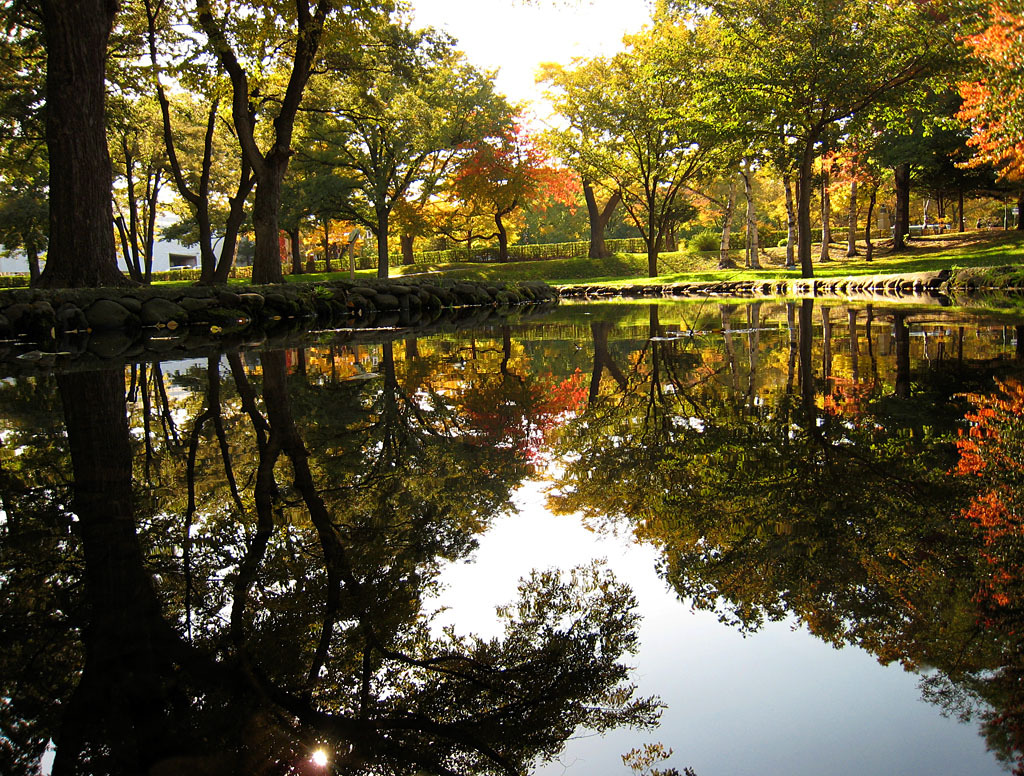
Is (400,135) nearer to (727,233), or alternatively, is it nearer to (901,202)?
(727,233)

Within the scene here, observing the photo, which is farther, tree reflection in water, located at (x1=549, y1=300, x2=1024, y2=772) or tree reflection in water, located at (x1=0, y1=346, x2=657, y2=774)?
tree reflection in water, located at (x1=549, y1=300, x2=1024, y2=772)

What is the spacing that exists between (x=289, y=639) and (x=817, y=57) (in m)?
23.1

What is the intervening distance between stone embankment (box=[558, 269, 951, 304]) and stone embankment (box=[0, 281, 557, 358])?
10935 millimetres

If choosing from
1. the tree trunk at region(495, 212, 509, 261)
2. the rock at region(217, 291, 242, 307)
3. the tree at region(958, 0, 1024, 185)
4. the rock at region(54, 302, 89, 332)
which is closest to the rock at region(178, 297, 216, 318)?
the rock at region(217, 291, 242, 307)

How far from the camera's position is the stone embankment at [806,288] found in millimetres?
19109

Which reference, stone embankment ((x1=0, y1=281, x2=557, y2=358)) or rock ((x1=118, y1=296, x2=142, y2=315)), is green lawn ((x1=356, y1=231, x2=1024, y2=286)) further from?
rock ((x1=118, y1=296, x2=142, y2=315))

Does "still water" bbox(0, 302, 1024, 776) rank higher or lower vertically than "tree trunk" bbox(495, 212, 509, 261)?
lower

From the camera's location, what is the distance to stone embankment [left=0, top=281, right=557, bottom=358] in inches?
403

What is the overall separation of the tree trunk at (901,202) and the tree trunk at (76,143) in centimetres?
3107

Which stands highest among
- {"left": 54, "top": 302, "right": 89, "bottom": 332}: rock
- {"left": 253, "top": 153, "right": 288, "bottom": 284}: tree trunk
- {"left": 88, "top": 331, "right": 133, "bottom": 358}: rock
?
{"left": 253, "top": 153, "right": 288, "bottom": 284}: tree trunk

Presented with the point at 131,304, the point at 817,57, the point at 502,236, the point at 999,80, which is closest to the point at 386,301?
the point at 131,304

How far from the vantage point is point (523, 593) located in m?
1.97

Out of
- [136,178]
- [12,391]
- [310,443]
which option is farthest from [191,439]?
[136,178]

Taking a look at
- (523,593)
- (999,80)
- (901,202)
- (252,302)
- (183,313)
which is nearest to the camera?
(523,593)
